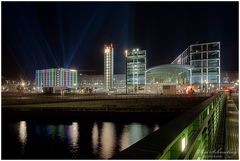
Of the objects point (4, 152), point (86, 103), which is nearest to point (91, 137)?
point (4, 152)

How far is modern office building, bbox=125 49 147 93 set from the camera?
102287 millimetres

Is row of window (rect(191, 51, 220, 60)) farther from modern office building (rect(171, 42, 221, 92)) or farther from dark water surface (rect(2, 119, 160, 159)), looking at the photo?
dark water surface (rect(2, 119, 160, 159))

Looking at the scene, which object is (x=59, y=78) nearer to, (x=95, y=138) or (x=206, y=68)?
(x=206, y=68)

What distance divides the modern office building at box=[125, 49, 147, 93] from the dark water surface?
227 ft

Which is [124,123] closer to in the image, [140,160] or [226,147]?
[226,147]

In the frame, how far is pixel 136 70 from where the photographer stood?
104250mm

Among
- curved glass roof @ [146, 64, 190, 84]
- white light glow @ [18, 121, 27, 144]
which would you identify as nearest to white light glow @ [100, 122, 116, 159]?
white light glow @ [18, 121, 27, 144]

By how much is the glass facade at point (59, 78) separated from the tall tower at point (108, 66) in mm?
32427

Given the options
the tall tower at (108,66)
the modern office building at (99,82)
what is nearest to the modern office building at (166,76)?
the modern office building at (99,82)

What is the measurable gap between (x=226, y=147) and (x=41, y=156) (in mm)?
16654

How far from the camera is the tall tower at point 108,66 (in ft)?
445

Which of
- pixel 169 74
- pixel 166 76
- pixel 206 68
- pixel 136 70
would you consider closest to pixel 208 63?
pixel 206 68

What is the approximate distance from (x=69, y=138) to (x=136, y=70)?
8050 cm

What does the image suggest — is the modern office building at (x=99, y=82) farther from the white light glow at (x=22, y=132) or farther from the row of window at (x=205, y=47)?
the white light glow at (x=22, y=132)
